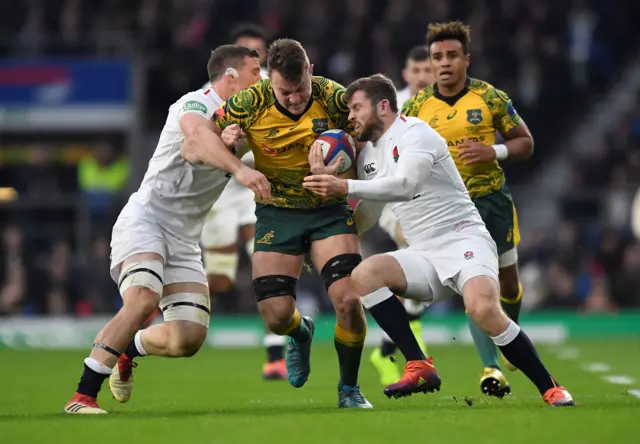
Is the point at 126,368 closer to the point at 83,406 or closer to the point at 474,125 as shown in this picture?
the point at 83,406

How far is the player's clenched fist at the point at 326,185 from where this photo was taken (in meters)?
7.87

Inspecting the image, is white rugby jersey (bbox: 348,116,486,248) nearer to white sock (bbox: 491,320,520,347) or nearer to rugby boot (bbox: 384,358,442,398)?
white sock (bbox: 491,320,520,347)

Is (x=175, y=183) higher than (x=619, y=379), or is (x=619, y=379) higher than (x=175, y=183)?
(x=175, y=183)

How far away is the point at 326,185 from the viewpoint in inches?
310

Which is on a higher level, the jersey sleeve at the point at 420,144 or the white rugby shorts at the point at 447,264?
the jersey sleeve at the point at 420,144

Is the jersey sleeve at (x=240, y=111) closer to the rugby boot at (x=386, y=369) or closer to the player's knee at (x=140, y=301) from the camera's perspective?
the player's knee at (x=140, y=301)

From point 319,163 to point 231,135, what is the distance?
0.61m

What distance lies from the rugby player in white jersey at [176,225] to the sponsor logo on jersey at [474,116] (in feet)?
5.13

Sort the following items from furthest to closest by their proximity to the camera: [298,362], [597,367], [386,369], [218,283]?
[597,367], [218,283], [386,369], [298,362]

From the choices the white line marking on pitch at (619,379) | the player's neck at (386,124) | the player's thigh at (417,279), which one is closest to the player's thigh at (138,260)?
the player's thigh at (417,279)

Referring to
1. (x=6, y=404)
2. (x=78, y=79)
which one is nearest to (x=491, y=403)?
(x=6, y=404)

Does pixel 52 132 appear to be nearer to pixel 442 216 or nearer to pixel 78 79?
pixel 78 79

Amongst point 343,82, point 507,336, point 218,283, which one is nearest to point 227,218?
point 218,283

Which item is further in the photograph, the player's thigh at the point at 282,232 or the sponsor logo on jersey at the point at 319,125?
the player's thigh at the point at 282,232
